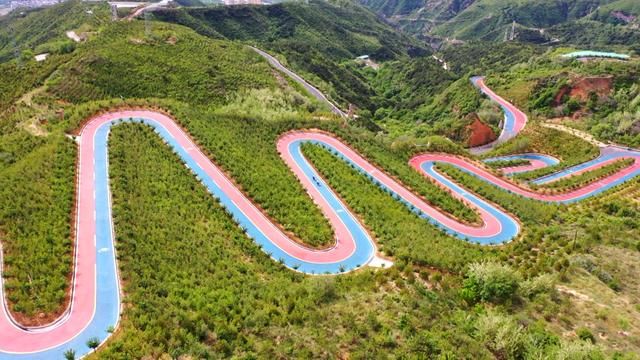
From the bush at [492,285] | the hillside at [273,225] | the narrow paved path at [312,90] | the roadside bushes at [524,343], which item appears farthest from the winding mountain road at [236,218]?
the narrow paved path at [312,90]

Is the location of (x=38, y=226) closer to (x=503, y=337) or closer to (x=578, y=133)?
(x=503, y=337)

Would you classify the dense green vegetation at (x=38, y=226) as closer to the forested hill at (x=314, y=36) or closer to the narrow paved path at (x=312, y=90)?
the narrow paved path at (x=312, y=90)

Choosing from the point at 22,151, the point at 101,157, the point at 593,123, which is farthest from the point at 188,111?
the point at 593,123

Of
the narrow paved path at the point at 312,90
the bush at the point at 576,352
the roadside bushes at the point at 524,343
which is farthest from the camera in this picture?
the narrow paved path at the point at 312,90

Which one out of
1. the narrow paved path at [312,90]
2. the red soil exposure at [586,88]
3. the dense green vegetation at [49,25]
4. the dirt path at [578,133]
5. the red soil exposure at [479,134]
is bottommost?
the dense green vegetation at [49,25]

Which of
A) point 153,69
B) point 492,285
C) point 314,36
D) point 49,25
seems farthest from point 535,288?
point 314,36

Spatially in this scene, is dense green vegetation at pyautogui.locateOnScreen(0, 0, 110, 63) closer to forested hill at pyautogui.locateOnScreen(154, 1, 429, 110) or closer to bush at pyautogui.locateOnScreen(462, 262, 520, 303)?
forested hill at pyautogui.locateOnScreen(154, 1, 429, 110)

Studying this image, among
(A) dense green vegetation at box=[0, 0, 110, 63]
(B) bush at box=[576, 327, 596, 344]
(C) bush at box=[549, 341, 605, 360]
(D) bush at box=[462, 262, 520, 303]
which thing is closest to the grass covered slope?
(A) dense green vegetation at box=[0, 0, 110, 63]

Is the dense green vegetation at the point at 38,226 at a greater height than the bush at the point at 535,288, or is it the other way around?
the bush at the point at 535,288
